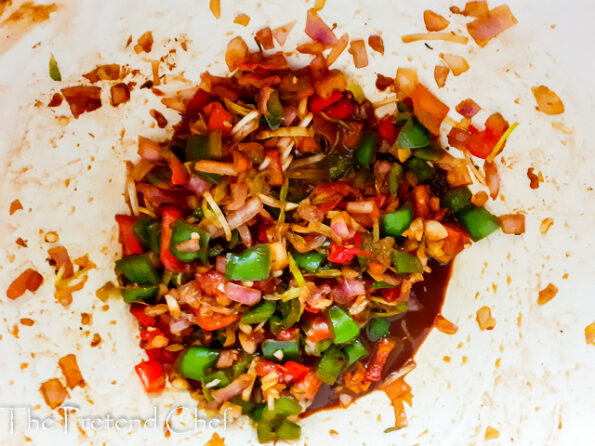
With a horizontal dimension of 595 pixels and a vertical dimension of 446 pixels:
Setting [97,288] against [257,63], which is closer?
[257,63]

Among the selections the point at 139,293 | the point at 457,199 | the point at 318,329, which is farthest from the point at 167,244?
the point at 457,199

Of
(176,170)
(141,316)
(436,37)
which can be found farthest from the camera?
(141,316)

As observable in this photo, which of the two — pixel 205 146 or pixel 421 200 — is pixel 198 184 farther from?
pixel 421 200

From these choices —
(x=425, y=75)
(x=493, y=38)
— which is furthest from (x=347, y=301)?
(x=493, y=38)

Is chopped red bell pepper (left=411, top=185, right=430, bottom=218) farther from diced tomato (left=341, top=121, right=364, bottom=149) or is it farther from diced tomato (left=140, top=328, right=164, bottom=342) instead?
diced tomato (left=140, top=328, right=164, bottom=342)

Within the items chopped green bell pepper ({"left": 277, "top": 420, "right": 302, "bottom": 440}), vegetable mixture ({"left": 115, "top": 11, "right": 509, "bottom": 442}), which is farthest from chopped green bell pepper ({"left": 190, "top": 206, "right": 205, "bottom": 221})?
chopped green bell pepper ({"left": 277, "top": 420, "right": 302, "bottom": 440})

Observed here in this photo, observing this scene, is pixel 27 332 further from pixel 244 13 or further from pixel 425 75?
pixel 425 75

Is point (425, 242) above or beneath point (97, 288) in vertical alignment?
beneath
